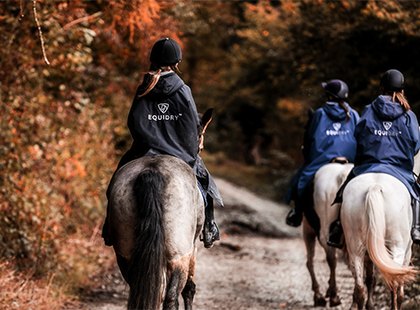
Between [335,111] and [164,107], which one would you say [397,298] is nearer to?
[335,111]

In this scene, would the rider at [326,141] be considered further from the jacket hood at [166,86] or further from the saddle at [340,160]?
the jacket hood at [166,86]

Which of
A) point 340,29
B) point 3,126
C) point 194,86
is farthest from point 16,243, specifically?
point 194,86

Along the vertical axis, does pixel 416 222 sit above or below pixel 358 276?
above

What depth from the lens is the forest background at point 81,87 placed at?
9.82 m

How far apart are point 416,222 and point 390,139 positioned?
0.93m

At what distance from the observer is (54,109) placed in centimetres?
1292

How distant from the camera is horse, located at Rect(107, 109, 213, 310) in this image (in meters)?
5.82

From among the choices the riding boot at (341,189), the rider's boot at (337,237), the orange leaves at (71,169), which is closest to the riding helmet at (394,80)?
the riding boot at (341,189)

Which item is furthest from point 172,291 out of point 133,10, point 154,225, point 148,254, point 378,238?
point 133,10

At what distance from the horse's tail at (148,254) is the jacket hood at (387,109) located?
3.42m

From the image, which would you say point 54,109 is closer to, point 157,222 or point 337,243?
point 337,243

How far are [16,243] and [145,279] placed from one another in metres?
4.21

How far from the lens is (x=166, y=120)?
686cm

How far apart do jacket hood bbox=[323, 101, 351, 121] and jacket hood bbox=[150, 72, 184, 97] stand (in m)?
4.01
